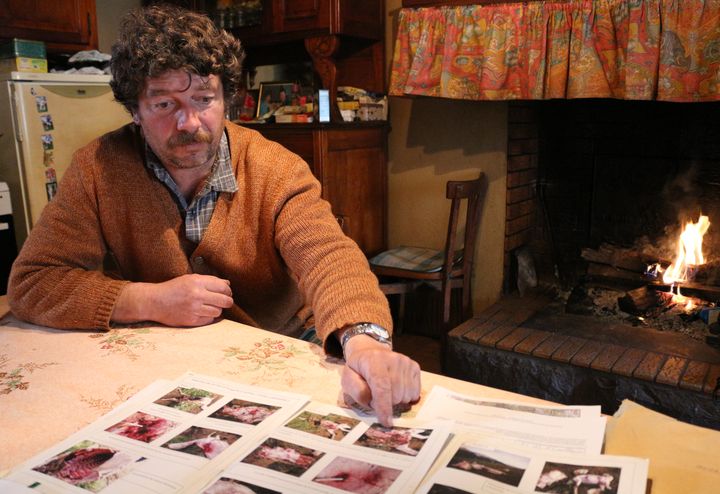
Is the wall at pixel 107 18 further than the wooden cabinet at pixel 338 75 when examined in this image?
Yes

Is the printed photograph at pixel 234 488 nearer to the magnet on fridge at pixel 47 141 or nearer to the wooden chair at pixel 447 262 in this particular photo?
the wooden chair at pixel 447 262

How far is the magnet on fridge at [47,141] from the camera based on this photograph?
9.45ft

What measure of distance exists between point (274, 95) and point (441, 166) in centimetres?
94

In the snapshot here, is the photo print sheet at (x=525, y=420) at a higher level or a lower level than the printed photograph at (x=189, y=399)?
higher

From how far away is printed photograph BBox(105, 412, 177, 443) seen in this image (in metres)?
0.84

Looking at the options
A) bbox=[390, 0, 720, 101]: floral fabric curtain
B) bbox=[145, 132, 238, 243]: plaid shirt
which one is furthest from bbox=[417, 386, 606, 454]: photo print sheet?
bbox=[390, 0, 720, 101]: floral fabric curtain

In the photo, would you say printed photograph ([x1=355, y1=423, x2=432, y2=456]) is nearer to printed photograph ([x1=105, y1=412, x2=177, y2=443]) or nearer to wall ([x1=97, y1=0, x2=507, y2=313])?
printed photograph ([x1=105, y1=412, x2=177, y2=443])

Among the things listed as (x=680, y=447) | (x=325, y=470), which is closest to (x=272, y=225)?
(x=325, y=470)

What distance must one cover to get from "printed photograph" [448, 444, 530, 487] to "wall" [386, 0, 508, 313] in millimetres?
2330

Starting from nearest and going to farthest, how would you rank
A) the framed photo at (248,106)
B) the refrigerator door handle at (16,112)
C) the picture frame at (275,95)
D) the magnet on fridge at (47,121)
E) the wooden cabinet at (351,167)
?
the refrigerator door handle at (16,112) < the magnet on fridge at (47,121) < the wooden cabinet at (351,167) < the picture frame at (275,95) < the framed photo at (248,106)

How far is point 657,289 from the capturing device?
108 inches

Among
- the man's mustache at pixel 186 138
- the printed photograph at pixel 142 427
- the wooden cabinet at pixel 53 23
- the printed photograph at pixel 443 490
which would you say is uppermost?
the wooden cabinet at pixel 53 23

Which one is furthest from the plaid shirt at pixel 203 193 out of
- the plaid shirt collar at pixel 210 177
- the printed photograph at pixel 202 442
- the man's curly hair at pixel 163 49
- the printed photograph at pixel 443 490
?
the printed photograph at pixel 443 490

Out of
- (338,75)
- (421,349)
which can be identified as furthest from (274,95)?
(421,349)
